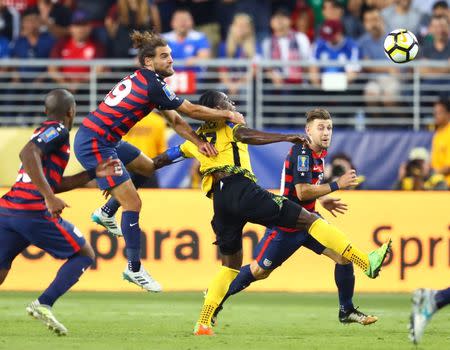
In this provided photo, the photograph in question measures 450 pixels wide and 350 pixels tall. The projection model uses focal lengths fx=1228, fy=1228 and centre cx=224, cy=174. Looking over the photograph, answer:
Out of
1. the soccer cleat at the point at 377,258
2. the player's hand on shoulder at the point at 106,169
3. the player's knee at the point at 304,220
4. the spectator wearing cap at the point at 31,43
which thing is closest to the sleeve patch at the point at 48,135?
the player's hand on shoulder at the point at 106,169

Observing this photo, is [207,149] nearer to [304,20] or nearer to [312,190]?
[312,190]

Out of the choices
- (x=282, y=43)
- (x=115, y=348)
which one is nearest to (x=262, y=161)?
(x=282, y=43)

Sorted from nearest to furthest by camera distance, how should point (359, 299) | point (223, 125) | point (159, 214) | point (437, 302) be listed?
point (437, 302) → point (223, 125) → point (359, 299) → point (159, 214)

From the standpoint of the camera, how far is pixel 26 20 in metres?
19.6

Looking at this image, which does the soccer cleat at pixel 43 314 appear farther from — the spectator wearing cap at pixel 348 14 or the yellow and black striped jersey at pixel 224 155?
the spectator wearing cap at pixel 348 14

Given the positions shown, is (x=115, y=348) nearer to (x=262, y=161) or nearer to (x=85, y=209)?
(x=85, y=209)

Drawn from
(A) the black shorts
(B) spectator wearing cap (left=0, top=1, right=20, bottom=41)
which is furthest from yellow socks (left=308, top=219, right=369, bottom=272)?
(B) spectator wearing cap (left=0, top=1, right=20, bottom=41)

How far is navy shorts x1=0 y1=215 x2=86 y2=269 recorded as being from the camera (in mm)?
10461

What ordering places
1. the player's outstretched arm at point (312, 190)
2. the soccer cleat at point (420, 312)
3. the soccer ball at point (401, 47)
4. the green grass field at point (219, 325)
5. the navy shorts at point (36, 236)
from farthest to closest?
1. the soccer ball at point (401, 47)
2. the player's outstretched arm at point (312, 190)
3. the navy shorts at point (36, 236)
4. the green grass field at point (219, 325)
5. the soccer cleat at point (420, 312)

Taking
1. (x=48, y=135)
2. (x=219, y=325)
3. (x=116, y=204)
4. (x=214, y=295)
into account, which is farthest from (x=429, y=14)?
(x=48, y=135)

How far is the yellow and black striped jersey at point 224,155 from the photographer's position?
35.0ft

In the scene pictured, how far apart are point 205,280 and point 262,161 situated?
3521mm

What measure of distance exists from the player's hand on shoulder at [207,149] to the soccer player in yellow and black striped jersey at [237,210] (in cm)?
9

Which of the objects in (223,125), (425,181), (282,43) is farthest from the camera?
(282,43)
